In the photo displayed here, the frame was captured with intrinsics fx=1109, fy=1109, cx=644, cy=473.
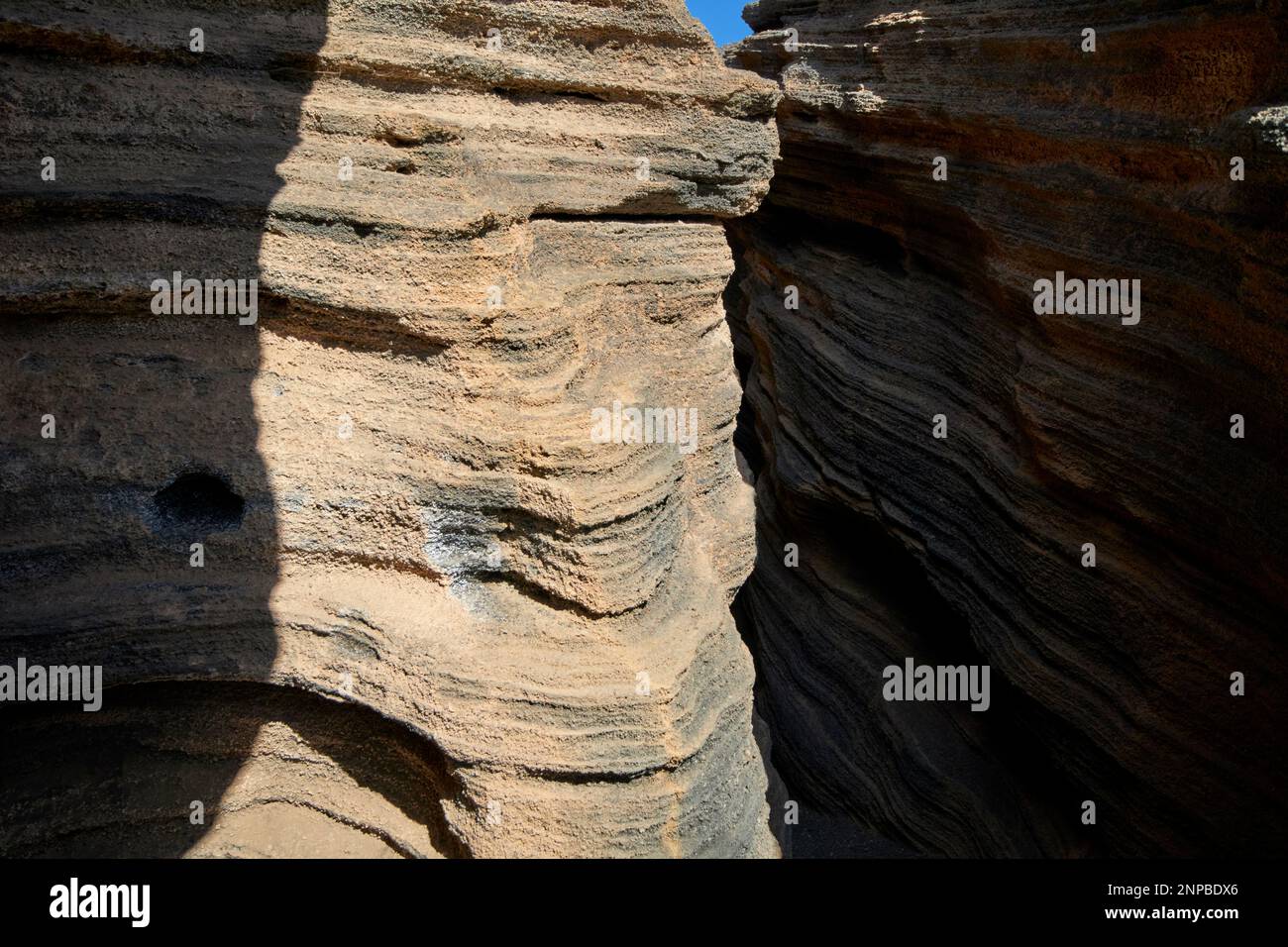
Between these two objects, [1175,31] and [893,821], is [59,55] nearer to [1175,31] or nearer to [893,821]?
[1175,31]

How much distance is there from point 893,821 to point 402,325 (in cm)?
583

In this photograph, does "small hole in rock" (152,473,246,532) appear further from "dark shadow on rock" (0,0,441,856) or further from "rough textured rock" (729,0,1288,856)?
"rough textured rock" (729,0,1288,856)

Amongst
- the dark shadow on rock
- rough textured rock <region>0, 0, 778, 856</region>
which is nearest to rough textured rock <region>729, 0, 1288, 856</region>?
rough textured rock <region>0, 0, 778, 856</region>

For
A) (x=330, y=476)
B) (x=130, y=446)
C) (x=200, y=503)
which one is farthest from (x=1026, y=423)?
(x=130, y=446)

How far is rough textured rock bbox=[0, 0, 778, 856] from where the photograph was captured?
15.2 ft

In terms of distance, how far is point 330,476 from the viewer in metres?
4.93

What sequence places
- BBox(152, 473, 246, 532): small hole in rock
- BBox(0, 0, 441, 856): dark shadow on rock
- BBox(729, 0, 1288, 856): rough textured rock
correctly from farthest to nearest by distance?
BBox(729, 0, 1288, 856): rough textured rock, BBox(152, 473, 246, 532): small hole in rock, BBox(0, 0, 441, 856): dark shadow on rock

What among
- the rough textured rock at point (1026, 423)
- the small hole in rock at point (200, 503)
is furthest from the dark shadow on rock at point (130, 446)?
the rough textured rock at point (1026, 423)

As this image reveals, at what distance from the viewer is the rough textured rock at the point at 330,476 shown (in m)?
4.64

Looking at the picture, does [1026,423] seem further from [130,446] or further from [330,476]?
[130,446]

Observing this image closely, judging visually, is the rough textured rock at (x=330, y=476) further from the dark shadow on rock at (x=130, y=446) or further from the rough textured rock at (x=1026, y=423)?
the rough textured rock at (x=1026, y=423)

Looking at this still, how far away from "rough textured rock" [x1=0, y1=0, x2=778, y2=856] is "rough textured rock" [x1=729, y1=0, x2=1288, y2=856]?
2917 millimetres

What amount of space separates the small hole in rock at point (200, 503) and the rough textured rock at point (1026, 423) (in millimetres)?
5116

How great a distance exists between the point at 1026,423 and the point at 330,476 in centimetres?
476
